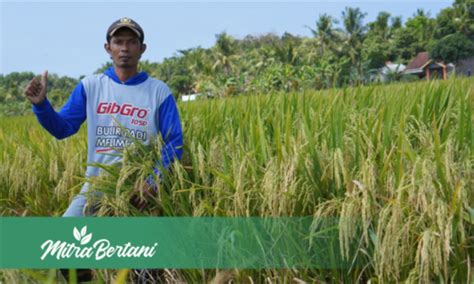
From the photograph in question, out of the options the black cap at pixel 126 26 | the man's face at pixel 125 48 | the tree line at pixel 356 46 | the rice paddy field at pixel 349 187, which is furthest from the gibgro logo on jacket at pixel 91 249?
the tree line at pixel 356 46

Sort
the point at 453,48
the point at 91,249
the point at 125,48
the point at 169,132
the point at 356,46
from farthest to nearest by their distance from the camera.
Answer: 1. the point at 356,46
2. the point at 453,48
3. the point at 125,48
4. the point at 169,132
5. the point at 91,249

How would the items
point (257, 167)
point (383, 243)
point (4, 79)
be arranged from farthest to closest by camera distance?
point (4, 79) → point (257, 167) → point (383, 243)

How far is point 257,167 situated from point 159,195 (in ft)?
1.64

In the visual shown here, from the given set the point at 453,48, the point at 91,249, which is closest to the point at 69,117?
the point at 91,249

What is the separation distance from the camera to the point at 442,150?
2.47 m

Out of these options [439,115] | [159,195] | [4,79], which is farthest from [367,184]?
[4,79]

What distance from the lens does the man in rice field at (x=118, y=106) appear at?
283cm

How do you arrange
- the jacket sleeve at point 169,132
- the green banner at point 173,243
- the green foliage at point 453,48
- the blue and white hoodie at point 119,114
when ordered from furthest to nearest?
the green foliage at point 453,48, the blue and white hoodie at point 119,114, the jacket sleeve at point 169,132, the green banner at point 173,243

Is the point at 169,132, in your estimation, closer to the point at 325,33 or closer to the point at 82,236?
the point at 82,236

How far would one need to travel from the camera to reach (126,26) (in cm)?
291

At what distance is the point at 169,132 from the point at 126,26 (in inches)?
25.0

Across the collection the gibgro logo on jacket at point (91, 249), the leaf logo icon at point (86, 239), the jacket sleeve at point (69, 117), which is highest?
the jacket sleeve at point (69, 117)

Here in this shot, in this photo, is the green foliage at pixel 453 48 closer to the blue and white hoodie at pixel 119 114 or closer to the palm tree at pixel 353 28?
the palm tree at pixel 353 28

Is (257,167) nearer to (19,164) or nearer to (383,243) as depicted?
(383,243)
